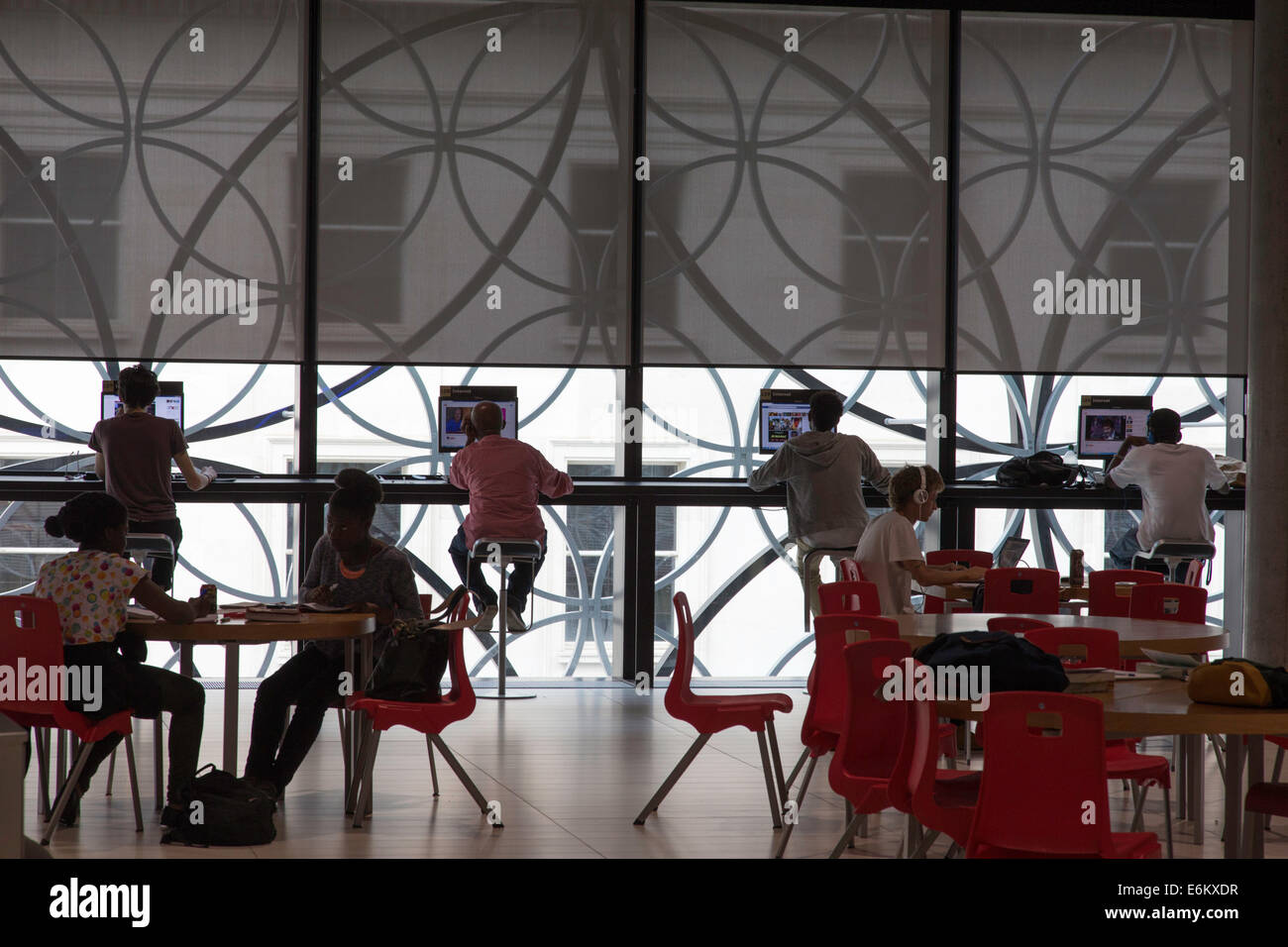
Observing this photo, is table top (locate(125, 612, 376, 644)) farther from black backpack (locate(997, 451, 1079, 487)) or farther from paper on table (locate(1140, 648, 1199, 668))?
black backpack (locate(997, 451, 1079, 487))

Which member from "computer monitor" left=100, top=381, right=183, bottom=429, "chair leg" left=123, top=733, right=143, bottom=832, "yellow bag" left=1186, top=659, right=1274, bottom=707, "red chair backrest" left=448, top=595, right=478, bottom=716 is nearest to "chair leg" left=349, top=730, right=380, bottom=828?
"red chair backrest" left=448, top=595, right=478, bottom=716

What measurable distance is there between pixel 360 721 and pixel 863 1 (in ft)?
18.2

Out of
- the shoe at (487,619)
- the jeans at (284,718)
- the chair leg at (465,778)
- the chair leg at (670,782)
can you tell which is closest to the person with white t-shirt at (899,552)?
the chair leg at (670,782)

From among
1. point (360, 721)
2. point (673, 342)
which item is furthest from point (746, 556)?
point (360, 721)

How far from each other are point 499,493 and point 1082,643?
150 inches

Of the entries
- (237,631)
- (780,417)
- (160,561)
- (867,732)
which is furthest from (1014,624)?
(160,561)

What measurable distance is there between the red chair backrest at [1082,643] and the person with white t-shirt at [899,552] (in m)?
1.75

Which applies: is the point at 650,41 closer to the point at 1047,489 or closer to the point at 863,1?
the point at 863,1

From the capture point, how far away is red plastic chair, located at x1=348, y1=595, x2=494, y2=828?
4840 mm

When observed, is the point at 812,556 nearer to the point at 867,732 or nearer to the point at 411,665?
the point at 411,665

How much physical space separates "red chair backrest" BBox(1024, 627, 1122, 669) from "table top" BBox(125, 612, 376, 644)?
2.32 meters

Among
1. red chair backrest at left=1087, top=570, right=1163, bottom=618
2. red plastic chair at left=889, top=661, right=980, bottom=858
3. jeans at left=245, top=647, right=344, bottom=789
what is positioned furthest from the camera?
red chair backrest at left=1087, top=570, right=1163, bottom=618

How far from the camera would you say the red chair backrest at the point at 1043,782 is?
10.2 ft

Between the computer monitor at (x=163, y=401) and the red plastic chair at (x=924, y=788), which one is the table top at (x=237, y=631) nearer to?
the red plastic chair at (x=924, y=788)
